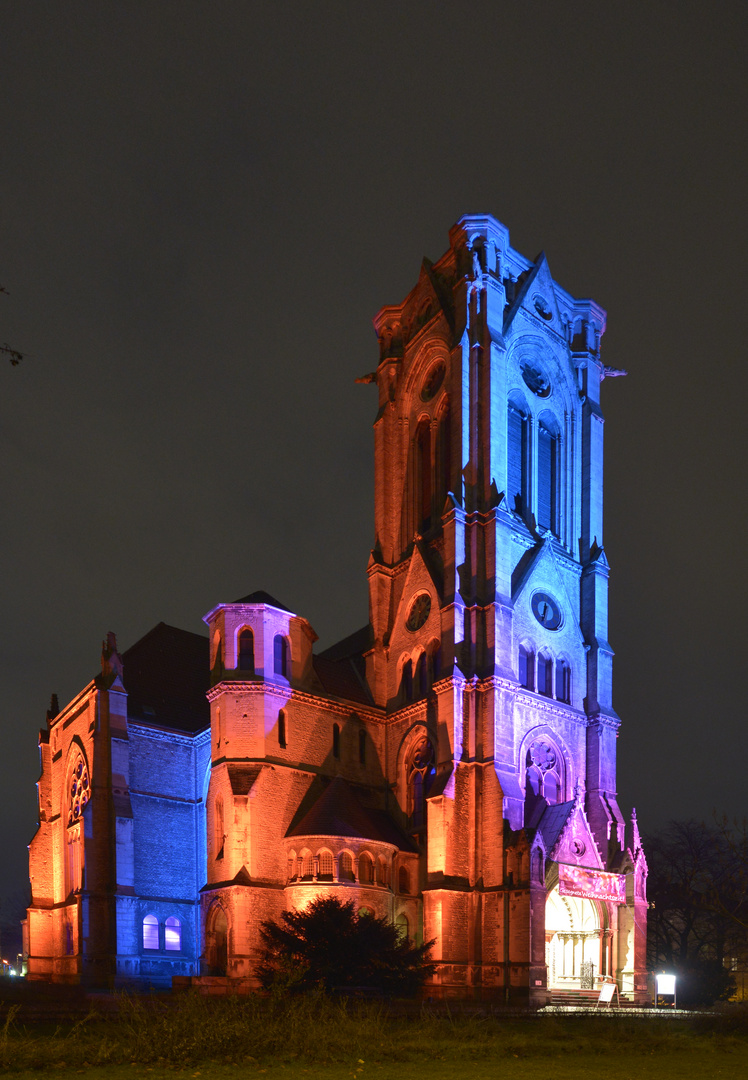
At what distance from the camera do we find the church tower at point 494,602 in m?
37.9

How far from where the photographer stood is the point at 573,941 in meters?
40.2

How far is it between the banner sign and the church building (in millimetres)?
105

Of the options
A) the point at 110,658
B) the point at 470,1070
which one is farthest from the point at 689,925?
the point at 470,1070

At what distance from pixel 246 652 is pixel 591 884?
671 inches

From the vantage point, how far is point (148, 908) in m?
39.8

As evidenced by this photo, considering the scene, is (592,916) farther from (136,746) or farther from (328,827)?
(136,746)

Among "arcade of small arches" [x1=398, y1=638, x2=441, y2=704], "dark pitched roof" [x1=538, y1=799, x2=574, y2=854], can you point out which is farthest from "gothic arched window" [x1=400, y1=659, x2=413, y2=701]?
"dark pitched roof" [x1=538, y1=799, x2=574, y2=854]

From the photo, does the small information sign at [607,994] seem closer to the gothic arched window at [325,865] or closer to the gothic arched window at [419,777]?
the gothic arched window at [419,777]

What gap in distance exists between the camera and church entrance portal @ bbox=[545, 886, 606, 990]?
1543 inches

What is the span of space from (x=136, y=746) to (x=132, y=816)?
3354mm

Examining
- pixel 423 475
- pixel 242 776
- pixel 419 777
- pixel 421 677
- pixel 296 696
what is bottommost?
pixel 419 777

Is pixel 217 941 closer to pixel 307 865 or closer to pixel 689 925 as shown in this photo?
pixel 307 865

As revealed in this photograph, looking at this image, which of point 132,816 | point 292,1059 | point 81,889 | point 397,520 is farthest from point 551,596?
point 292,1059

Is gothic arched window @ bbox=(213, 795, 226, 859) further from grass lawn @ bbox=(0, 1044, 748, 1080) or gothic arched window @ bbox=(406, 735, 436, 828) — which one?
grass lawn @ bbox=(0, 1044, 748, 1080)
